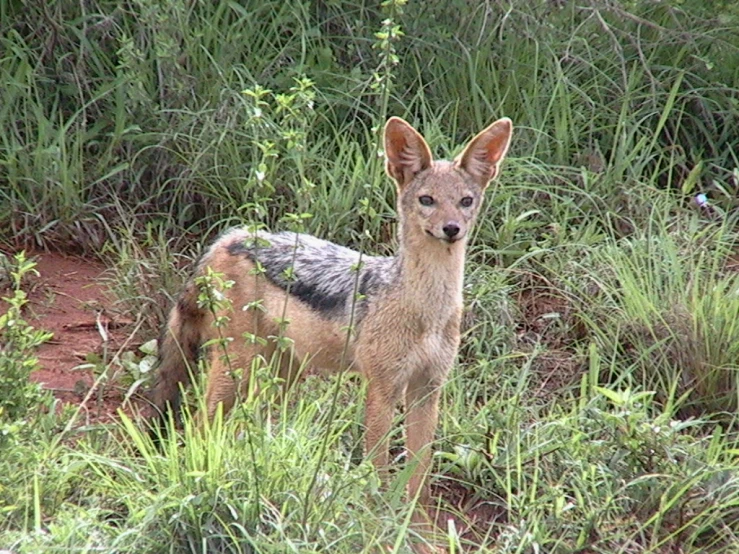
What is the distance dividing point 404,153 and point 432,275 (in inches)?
21.9

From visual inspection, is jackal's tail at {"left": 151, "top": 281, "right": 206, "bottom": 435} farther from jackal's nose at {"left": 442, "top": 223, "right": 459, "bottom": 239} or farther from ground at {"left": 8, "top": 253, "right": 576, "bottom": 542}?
jackal's nose at {"left": 442, "top": 223, "right": 459, "bottom": 239}

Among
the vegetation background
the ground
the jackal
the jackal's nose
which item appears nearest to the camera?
the vegetation background

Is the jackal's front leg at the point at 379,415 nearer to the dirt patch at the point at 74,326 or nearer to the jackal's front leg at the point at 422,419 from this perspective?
the jackal's front leg at the point at 422,419

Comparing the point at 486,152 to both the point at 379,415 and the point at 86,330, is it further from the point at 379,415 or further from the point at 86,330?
the point at 86,330

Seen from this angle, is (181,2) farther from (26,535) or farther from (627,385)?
(26,535)

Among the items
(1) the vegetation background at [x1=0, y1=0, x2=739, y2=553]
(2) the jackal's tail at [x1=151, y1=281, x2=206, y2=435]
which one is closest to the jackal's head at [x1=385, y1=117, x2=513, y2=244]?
(1) the vegetation background at [x1=0, y1=0, x2=739, y2=553]

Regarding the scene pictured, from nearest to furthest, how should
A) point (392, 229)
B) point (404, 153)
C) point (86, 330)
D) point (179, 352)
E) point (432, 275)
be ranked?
point (432, 275)
point (404, 153)
point (179, 352)
point (86, 330)
point (392, 229)

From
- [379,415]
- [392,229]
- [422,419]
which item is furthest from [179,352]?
[392,229]

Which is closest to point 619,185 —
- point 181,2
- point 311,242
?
point 311,242

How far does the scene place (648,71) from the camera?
26.9 ft

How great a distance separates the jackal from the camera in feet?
19.6

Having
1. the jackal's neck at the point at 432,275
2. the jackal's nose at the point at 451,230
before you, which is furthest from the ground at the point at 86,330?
the jackal's nose at the point at 451,230

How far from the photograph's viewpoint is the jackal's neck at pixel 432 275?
600 cm

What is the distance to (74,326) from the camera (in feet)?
24.7
